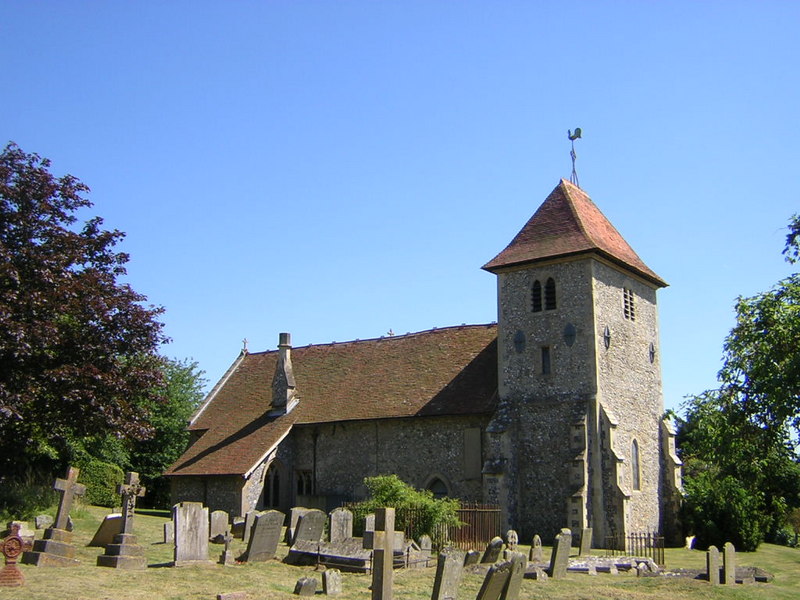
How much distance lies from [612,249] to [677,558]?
1148cm

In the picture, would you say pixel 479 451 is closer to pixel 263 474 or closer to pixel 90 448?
pixel 263 474

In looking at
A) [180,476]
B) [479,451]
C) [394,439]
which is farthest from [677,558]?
[180,476]

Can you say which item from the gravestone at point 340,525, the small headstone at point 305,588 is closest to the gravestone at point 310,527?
the gravestone at point 340,525

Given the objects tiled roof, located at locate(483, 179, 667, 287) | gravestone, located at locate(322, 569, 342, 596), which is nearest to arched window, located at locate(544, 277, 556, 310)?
tiled roof, located at locate(483, 179, 667, 287)

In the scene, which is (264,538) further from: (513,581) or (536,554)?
(513,581)

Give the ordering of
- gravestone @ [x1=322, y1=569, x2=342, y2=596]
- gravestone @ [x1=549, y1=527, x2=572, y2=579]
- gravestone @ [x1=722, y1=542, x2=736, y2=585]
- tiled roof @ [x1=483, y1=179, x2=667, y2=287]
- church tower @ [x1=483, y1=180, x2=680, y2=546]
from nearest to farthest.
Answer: gravestone @ [x1=322, y1=569, x2=342, y2=596], gravestone @ [x1=549, y1=527, x2=572, y2=579], gravestone @ [x1=722, y1=542, x2=736, y2=585], church tower @ [x1=483, y1=180, x2=680, y2=546], tiled roof @ [x1=483, y1=179, x2=667, y2=287]

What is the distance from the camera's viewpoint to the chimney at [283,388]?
36719 mm

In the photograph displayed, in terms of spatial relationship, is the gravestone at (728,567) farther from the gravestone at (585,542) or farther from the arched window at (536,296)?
the arched window at (536,296)

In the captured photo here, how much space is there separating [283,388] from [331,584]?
21.4m

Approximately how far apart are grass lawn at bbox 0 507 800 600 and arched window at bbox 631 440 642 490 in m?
7.67

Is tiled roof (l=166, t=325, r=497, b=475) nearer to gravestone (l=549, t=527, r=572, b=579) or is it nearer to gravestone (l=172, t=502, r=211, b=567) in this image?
gravestone (l=549, t=527, r=572, b=579)

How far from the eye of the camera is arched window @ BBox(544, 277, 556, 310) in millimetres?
31203

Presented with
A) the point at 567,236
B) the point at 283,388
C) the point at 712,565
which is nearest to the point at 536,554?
the point at 712,565

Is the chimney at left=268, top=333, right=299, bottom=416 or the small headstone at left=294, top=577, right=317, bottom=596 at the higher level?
the chimney at left=268, top=333, right=299, bottom=416
